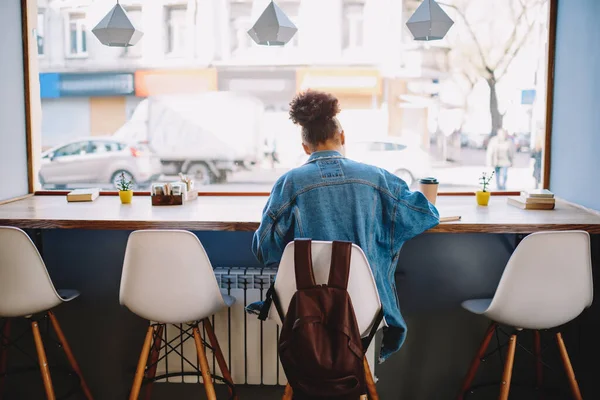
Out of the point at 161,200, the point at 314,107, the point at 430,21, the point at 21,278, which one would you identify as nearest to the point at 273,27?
the point at 430,21

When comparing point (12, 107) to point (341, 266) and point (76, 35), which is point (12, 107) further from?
point (341, 266)

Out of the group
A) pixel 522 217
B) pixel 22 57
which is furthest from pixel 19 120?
pixel 522 217

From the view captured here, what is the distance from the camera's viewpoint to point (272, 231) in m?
1.80

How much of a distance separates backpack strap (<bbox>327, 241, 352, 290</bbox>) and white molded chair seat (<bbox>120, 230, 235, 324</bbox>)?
517 mm

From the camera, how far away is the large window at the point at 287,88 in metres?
3.49

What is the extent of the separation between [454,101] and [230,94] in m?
2.02

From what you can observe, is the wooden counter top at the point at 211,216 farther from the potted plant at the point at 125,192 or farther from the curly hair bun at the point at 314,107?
the curly hair bun at the point at 314,107

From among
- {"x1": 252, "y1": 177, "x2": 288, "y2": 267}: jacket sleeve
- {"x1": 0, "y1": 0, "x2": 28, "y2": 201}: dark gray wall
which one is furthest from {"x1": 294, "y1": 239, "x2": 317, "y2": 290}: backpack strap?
{"x1": 0, "y1": 0, "x2": 28, "y2": 201}: dark gray wall

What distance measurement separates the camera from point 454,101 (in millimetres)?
4230

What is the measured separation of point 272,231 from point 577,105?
5.51 ft

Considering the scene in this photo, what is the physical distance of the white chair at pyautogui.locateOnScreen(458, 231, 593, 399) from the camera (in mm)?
1850

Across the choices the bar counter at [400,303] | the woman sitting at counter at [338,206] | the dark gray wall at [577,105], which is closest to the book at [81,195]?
the bar counter at [400,303]

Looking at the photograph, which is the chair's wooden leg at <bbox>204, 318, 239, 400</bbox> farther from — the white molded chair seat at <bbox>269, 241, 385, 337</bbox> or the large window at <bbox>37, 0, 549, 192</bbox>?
the large window at <bbox>37, 0, 549, 192</bbox>

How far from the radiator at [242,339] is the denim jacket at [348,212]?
23.7 inches
